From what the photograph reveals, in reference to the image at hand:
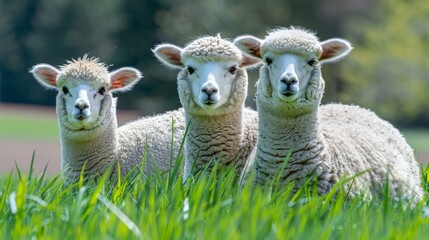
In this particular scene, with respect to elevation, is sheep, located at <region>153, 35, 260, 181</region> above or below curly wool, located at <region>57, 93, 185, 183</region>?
above

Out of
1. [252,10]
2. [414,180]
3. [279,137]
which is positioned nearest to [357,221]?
[279,137]

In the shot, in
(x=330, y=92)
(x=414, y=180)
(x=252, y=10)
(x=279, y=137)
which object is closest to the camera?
(x=279, y=137)

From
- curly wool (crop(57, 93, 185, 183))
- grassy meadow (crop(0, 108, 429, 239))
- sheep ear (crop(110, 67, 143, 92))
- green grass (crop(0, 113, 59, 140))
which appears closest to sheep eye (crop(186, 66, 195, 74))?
curly wool (crop(57, 93, 185, 183))

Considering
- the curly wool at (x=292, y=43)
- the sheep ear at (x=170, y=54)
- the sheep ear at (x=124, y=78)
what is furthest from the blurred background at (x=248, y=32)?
the curly wool at (x=292, y=43)

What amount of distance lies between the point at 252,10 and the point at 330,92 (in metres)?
7.87

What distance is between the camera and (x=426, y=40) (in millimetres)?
60219

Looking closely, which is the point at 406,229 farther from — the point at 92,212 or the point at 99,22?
the point at 99,22

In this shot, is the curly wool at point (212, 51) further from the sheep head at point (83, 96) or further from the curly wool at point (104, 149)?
the curly wool at point (104, 149)

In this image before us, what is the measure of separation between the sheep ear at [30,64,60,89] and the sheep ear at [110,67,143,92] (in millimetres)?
541

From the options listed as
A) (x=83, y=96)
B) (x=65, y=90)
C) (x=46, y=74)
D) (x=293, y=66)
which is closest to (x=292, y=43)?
(x=293, y=66)

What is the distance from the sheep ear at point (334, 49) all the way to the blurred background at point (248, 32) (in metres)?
41.8

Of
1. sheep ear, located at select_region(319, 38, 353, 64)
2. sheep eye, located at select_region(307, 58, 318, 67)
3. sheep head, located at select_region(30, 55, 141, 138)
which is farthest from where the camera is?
sheep head, located at select_region(30, 55, 141, 138)

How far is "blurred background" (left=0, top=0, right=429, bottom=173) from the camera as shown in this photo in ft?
182

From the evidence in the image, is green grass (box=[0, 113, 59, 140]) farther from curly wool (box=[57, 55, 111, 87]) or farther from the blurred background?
curly wool (box=[57, 55, 111, 87])
